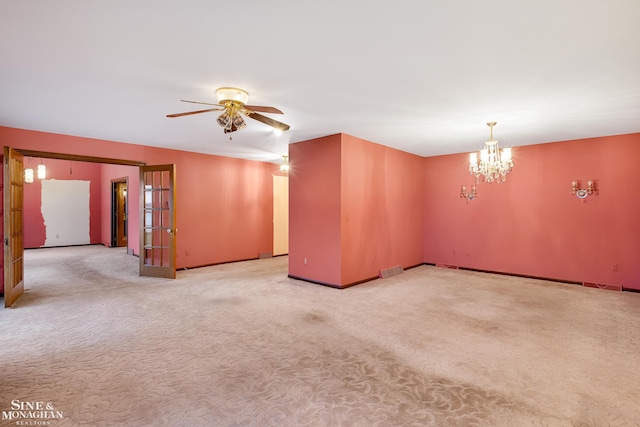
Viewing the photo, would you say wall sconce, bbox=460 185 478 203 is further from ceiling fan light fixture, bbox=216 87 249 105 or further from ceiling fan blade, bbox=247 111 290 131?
ceiling fan light fixture, bbox=216 87 249 105

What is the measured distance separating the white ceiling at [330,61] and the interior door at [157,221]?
163cm

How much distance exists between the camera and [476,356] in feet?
9.61

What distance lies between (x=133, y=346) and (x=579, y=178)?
7235 mm

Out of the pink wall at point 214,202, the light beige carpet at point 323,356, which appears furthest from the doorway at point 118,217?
the light beige carpet at point 323,356

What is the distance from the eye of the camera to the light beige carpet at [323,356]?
7.06 feet

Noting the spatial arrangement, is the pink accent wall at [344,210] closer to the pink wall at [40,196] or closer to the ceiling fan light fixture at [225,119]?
the ceiling fan light fixture at [225,119]

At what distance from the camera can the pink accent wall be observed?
211 inches

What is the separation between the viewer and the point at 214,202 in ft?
24.1

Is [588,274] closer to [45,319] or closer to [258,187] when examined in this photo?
[258,187]

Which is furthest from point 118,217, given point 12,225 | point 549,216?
point 549,216

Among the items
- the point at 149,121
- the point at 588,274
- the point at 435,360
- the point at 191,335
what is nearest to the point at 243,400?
the point at 191,335

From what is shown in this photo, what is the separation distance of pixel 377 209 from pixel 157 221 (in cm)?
444

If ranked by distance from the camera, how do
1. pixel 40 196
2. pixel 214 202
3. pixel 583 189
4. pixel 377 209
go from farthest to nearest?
pixel 40 196
pixel 214 202
pixel 377 209
pixel 583 189

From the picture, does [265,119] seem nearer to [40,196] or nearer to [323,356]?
[323,356]
